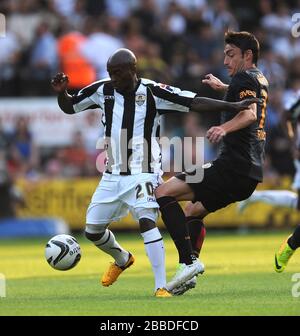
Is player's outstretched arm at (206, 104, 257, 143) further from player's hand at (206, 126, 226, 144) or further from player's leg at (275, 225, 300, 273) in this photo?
player's leg at (275, 225, 300, 273)

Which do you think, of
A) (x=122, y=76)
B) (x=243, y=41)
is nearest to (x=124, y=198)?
(x=122, y=76)

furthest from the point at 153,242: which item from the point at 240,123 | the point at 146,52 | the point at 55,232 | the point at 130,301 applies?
the point at 146,52

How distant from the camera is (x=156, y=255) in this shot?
905cm

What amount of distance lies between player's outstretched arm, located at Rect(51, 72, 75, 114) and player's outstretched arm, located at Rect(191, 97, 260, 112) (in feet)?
3.96

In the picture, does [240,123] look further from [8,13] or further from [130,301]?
[8,13]

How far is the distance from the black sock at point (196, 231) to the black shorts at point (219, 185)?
40 centimetres

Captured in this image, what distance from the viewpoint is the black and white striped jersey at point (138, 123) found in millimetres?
9359

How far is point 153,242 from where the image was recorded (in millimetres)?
9078

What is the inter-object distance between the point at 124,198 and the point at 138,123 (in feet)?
2.31

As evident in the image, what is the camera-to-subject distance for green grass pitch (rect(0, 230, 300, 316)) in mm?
8000

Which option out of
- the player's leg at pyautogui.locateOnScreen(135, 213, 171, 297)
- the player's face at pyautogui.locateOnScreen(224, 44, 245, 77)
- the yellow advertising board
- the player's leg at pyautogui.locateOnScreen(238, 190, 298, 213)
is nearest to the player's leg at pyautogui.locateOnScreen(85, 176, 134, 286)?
the player's leg at pyautogui.locateOnScreen(135, 213, 171, 297)

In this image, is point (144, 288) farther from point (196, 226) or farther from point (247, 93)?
point (247, 93)

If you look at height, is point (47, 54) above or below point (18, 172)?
above

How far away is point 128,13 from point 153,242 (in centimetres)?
1456
